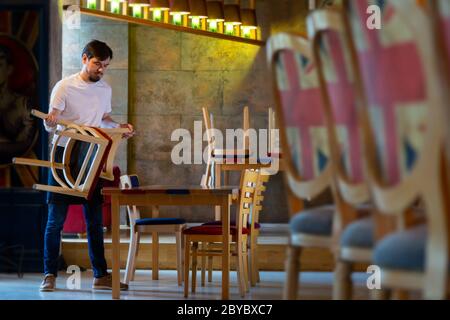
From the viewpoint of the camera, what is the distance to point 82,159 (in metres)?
6.29

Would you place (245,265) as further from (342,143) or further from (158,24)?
(342,143)

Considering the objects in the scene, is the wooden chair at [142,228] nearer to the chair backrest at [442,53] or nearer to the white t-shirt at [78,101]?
the white t-shirt at [78,101]

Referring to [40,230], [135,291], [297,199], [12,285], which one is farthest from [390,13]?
[40,230]

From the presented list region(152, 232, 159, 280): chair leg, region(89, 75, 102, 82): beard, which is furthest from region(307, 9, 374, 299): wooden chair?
region(152, 232, 159, 280): chair leg

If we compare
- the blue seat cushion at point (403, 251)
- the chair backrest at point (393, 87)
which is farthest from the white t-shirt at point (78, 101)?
the blue seat cushion at point (403, 251)

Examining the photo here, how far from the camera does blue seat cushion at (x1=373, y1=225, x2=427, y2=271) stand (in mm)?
2238

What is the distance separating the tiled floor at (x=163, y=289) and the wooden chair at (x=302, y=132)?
9.26 feet

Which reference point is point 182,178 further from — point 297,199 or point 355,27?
point 355,27

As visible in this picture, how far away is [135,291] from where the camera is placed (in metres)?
6.51

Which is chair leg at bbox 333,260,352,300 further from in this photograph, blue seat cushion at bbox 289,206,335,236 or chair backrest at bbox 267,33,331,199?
chair backrest at bbox 267,33,331,199

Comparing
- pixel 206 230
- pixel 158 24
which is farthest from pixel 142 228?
pixel 158 24

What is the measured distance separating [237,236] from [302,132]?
3.27 m

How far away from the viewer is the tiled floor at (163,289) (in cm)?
618

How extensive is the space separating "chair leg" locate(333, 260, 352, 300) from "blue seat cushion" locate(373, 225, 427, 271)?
405mm
